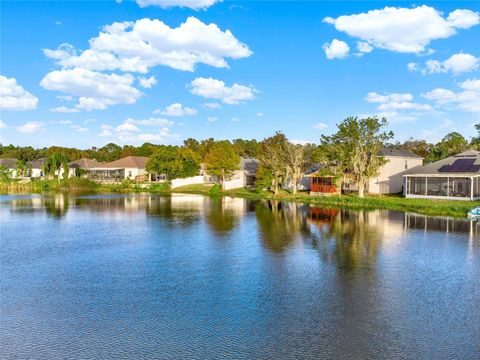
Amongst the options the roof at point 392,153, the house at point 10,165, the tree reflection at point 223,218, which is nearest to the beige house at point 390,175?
the roof at point 392,153

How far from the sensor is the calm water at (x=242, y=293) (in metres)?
10.5

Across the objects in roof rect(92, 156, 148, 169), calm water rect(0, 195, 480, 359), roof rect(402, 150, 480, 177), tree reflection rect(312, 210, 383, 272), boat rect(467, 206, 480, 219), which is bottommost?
calm water rect(0, 195, 480, 359)

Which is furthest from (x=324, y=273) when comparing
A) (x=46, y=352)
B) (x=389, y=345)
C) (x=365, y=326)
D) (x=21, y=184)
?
(x=21, y=184)

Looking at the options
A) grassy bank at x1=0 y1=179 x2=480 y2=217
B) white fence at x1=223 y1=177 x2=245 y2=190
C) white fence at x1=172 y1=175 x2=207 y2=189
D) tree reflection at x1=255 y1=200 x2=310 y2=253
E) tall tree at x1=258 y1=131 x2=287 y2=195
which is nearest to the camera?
tree reflection at x1=255 y1=200 x2=310 y2=253

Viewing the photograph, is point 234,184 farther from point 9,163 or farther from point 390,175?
point 9,163

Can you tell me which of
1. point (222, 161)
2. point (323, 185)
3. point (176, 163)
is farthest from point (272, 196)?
point (176, 163)

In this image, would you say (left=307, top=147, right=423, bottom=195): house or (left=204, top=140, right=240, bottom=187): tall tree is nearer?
(left=307, top=147, right=423, bottom=195): house

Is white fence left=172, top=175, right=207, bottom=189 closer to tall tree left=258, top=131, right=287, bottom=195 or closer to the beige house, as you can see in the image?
tall tree left=258, top=131, right=287, bottom=195

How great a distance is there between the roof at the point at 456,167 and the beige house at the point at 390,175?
4415 millimetres

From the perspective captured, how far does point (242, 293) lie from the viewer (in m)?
14.5

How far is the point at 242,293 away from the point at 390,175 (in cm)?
4488

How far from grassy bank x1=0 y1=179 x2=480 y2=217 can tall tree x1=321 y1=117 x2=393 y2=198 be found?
9.03ft

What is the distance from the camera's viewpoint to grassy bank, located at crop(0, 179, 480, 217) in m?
37.9

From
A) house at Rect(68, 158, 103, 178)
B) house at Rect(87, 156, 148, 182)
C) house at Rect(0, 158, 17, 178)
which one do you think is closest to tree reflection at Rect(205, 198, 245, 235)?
house at Rect(87, 156, 148, 182)
